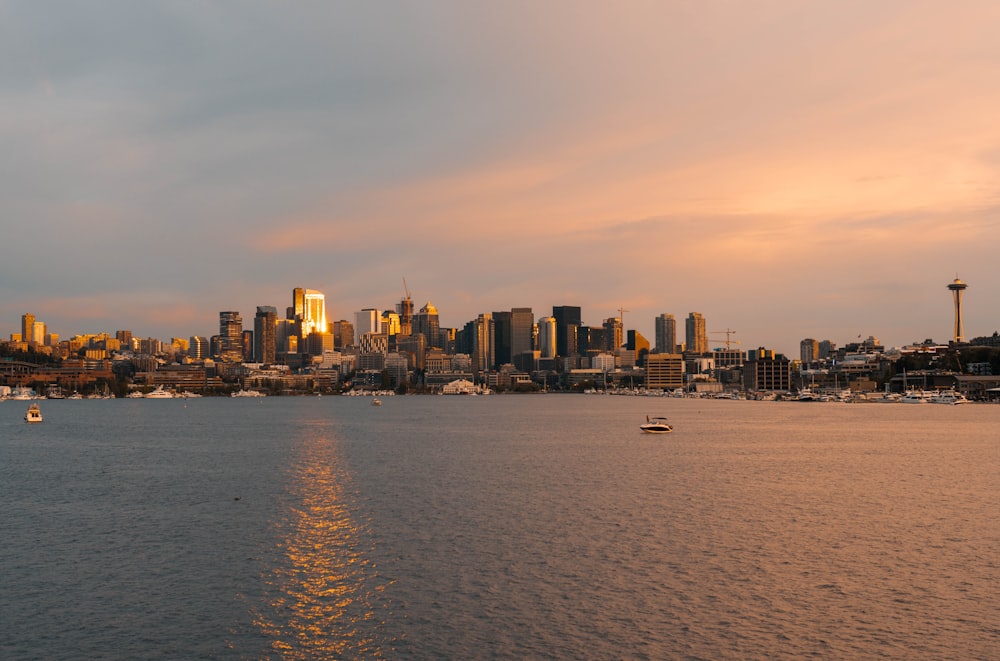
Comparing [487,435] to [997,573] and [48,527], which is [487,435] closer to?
[48,527]

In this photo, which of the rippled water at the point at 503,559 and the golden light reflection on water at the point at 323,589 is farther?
the rippled water at the point at 503,559

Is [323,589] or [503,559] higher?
[503,559]

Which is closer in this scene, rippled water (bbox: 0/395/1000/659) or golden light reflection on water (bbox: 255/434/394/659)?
golden light reflection on water (bbox: 255/434/394/659)

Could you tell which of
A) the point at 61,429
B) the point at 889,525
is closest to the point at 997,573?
the point at 889,525
